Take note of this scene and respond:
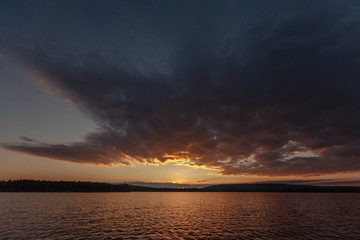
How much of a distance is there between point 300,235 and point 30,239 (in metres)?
56.8

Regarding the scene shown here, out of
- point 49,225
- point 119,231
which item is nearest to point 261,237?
point 119,231

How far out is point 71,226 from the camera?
161 ft

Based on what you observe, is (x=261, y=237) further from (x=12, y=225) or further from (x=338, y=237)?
(x=12, y=225)

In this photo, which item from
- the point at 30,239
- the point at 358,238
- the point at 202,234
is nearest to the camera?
the point at 30,239

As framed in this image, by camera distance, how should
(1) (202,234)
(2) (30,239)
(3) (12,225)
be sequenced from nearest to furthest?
(2) (30,239)
(1) (202,234)
(3) (12,225)

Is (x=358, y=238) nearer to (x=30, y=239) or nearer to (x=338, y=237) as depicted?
(x=338, y=237)

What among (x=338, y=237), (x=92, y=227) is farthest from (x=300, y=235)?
(x=92, y=227)

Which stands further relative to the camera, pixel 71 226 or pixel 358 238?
pixel 71 226

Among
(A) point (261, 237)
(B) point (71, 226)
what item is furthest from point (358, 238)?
(B) point (71, 226)

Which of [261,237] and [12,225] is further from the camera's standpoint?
[12,225]

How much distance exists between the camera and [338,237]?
4194 cm

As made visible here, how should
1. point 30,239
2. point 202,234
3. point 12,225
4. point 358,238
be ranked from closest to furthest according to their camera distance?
point 30,239
point 358,238
point 202,234
point 12,225

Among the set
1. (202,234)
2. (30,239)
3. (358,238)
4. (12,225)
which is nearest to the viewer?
(30,239)

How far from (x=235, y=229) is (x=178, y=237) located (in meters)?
16.4
